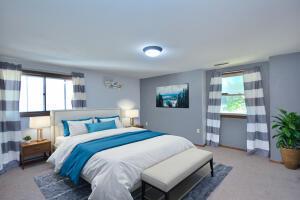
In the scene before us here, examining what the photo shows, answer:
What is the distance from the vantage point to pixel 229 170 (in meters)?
2.90

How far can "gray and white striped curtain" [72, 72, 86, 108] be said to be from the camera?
4.02 metres

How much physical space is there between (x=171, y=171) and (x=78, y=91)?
3234 mm

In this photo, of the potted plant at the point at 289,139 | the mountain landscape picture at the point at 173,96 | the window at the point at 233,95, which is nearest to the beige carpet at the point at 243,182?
the potted plant at the point at 289,139

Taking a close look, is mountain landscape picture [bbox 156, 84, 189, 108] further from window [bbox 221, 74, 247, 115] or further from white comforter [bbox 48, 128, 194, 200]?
white comforter [bbox 48, 128, 194, 200]

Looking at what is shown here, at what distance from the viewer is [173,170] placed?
6.61ft

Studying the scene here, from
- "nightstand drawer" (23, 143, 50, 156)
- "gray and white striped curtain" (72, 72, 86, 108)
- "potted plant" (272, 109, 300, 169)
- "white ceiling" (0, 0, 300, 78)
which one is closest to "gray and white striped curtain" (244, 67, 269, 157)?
"potted plant" (272, 109, 300, 169)

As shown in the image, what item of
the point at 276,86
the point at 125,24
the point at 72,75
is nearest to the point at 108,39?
the point at 125,24

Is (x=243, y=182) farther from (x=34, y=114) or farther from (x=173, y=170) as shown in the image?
(x=34, y=114)

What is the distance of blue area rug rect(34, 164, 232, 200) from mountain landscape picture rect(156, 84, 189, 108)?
2421 mm

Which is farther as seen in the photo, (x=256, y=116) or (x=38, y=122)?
(x=256, y=116)

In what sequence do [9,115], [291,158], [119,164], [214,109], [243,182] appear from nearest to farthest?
[119,164] < [243,182] < [291,158] < [9,115] < [214,109]

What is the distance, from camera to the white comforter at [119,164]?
181cm

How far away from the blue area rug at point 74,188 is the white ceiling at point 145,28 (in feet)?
7.34

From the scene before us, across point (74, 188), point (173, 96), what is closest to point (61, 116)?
point (74, 188)
